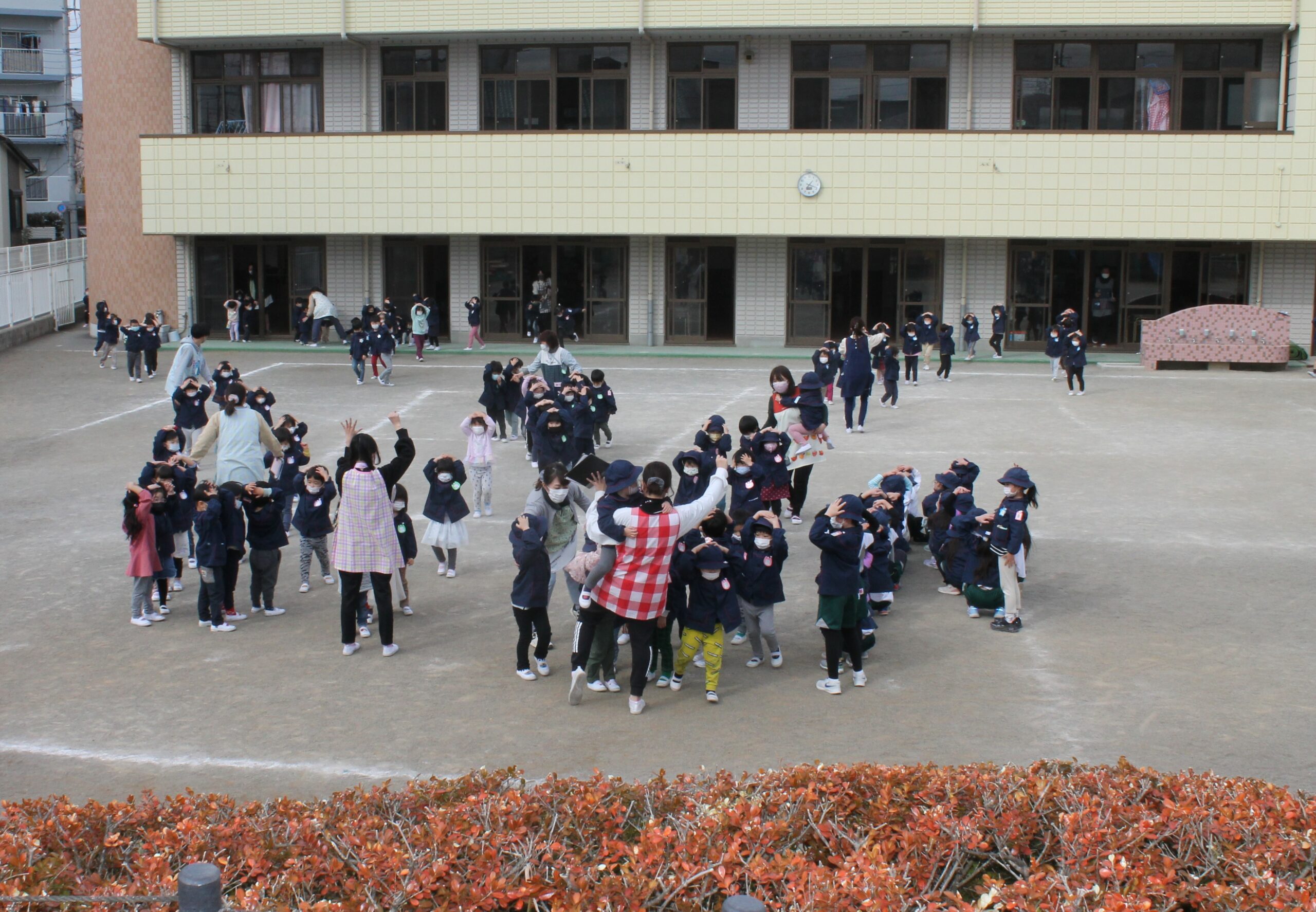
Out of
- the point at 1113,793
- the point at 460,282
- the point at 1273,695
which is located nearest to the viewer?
the point at 1113,793

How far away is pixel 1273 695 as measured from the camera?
29.8 ft

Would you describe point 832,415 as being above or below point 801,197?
below

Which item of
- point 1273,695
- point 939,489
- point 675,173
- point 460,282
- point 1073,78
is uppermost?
point 1073,78

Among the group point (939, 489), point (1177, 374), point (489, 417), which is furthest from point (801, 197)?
point (939, 489)

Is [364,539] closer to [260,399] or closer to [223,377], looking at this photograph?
[260,399]

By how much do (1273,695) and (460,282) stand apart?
27.0 m

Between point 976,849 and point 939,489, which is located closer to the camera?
point 976,849

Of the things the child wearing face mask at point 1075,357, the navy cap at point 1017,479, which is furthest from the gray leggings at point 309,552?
the child wearing face mask at point 1075,357

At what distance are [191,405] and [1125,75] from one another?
23.4 m

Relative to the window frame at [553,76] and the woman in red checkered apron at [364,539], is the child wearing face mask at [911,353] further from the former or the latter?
the woman in red checkered apron at [364,539]

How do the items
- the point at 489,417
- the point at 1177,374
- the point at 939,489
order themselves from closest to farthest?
1. the point at 939,489
2. the point at 489,417
3. the point at 1177,374

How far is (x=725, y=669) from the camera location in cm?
980

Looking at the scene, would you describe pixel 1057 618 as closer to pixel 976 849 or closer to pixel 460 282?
pixel 976 849

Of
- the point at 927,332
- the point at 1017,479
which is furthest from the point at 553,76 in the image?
the point at 1017,479
